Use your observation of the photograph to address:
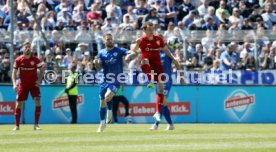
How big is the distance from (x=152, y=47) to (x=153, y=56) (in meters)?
0.23

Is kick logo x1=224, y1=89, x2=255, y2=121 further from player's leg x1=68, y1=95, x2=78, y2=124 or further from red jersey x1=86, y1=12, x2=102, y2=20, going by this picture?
red jersey x1=86, y1=12, x2=102, y2=20

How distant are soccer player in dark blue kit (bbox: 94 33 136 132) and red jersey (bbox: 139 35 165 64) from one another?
0.33 metres

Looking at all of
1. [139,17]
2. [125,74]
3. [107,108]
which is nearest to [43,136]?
[107,108]

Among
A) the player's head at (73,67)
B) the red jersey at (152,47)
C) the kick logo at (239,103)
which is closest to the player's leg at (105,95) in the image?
the red jersey at (152,47)

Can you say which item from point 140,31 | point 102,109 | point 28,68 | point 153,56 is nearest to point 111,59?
point 153,56

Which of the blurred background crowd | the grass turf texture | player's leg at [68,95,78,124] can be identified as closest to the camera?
the grass turf texture

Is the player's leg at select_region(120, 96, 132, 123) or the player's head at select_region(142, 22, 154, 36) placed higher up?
the player's head at select_region(142, 22, 154, 36)

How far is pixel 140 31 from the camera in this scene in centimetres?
2905

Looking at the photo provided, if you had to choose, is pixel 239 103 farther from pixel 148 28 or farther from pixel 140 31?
pixel 148 28

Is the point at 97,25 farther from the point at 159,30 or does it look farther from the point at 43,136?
the point at 43,136

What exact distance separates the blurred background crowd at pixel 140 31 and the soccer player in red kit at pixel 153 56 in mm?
7797

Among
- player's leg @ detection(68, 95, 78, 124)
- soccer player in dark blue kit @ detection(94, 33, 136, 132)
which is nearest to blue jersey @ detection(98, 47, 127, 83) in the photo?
soccer player in dark blue kit @ detection(94, 33, 136, 132)

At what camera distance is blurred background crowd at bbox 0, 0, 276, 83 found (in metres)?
28.8

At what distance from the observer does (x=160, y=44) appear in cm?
2081
